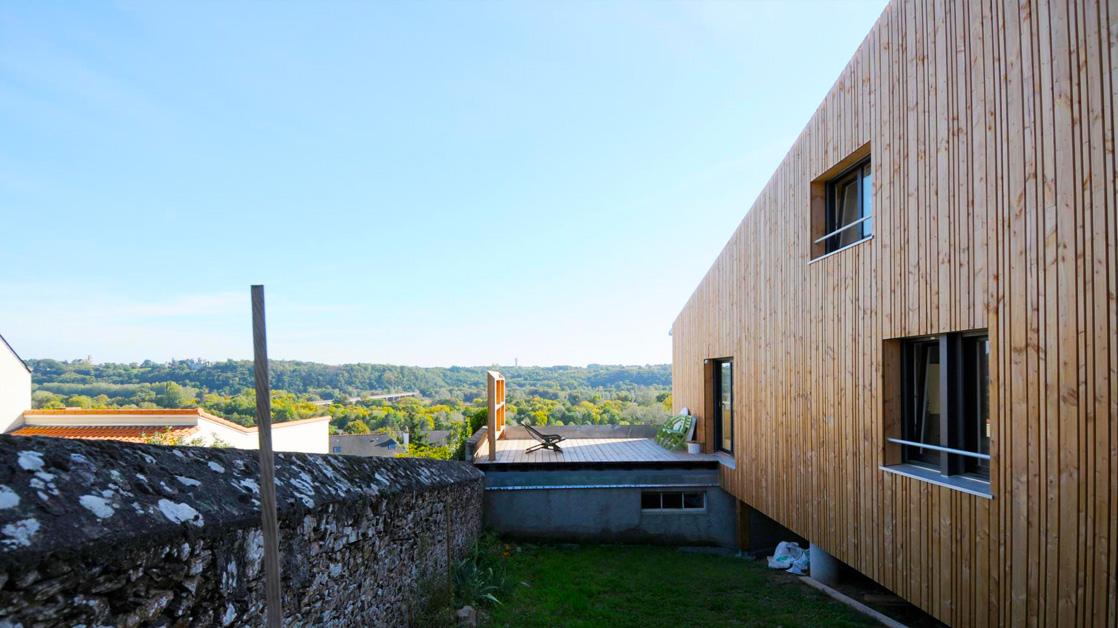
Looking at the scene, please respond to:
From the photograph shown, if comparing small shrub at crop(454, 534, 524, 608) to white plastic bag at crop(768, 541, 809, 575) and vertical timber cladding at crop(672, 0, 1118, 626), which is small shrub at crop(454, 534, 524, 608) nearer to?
vertical timber cladding at crop(672, 0, 1118, 626)

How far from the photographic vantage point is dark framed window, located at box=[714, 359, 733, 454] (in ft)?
35.3

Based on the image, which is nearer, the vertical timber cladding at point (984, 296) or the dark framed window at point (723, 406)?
the vertical timber cladding at point (984, 296)

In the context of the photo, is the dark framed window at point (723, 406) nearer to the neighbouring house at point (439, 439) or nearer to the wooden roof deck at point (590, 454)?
the wooden roof deck at point (590, 454)

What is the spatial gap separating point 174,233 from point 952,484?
38.4 meters

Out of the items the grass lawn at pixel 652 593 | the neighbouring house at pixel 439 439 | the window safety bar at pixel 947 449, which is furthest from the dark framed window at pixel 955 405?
the neighbouring house at pixel 439 439

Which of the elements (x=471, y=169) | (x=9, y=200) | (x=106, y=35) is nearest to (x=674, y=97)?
(x=106, y=35)

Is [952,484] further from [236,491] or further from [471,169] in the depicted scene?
[471,169]

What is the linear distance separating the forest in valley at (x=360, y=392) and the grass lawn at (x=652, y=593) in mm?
3372

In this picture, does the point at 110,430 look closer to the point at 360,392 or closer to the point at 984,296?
the point at 984,296

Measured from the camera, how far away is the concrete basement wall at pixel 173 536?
58.7 inches

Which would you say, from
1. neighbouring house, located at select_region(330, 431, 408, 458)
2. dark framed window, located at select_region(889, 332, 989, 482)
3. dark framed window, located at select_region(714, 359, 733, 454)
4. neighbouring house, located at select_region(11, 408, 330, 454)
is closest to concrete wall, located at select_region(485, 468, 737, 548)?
dark framed window, located at select_region(714, 359, 733, 454)

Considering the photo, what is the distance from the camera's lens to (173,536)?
1.89 meters

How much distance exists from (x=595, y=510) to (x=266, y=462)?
28.4 feet

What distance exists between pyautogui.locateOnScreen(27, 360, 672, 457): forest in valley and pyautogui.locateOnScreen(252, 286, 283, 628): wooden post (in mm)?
197
